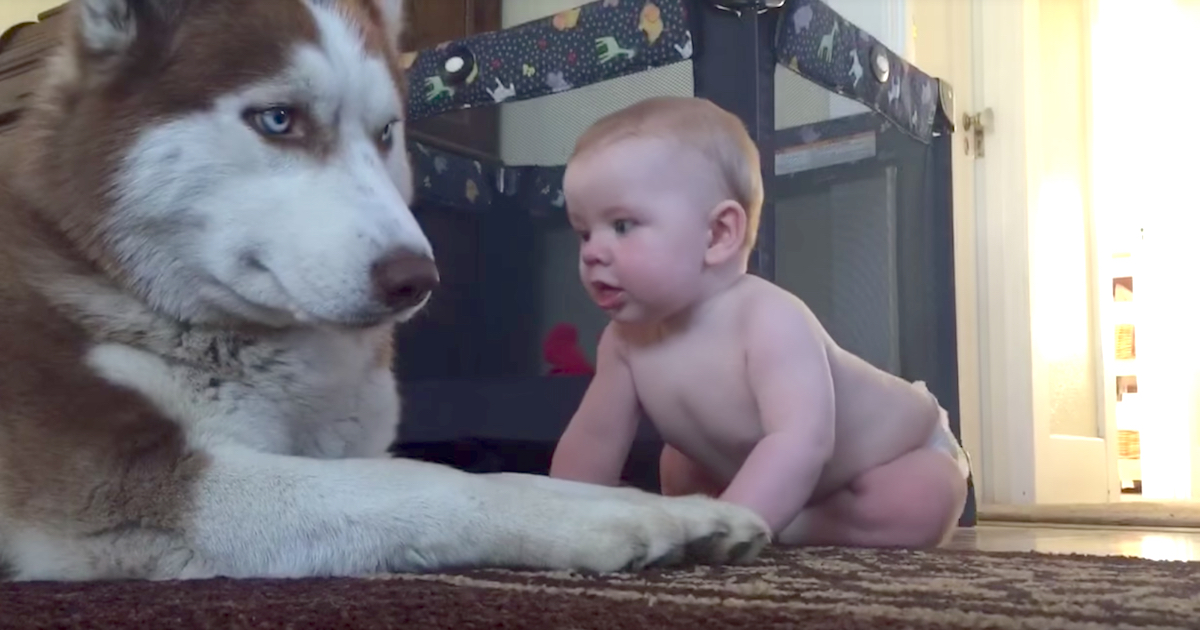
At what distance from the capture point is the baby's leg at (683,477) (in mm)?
1458

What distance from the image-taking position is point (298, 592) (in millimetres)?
780

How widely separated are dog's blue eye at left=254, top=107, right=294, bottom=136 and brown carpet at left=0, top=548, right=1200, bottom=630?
370mm

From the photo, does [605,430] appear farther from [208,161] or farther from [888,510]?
[208,161]

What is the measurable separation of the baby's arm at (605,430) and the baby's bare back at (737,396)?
0.9 inches

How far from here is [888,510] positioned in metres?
1.32

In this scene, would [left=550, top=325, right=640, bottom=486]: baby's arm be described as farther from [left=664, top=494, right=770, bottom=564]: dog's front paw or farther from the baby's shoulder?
[left=664, top=494, right=770, bottom=564]: dog's front paw

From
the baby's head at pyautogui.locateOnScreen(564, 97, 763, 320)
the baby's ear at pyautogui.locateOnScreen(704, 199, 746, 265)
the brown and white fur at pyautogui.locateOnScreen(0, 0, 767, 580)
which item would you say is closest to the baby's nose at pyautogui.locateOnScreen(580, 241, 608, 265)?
the baby's head at pyautogui.locateOnScreen(564, 97, 763, 320)

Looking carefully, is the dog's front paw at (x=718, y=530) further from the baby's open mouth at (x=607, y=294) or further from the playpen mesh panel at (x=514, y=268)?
the playpen mesh panel at (x=514, y=268)

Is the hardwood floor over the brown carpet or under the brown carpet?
under

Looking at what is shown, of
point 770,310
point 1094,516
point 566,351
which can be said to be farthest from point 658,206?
point 1094,516

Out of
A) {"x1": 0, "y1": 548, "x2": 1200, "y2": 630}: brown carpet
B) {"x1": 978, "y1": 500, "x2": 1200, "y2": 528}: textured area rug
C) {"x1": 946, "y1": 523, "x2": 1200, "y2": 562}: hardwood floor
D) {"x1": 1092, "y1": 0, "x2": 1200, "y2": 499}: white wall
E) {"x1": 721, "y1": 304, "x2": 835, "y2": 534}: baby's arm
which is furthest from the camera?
{"x1": 1092, "y1": 0, "x2": 1200, "y2": 499}: white wall

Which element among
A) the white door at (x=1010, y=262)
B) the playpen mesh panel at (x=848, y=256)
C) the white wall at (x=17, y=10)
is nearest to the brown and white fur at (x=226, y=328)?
the playpen mesh panel at (x=848, y=256)

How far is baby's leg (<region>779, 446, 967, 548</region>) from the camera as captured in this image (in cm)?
132

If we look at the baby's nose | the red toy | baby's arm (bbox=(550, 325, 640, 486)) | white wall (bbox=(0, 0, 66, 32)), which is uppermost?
white wall (bbox=(0, 0, 66, 32))
